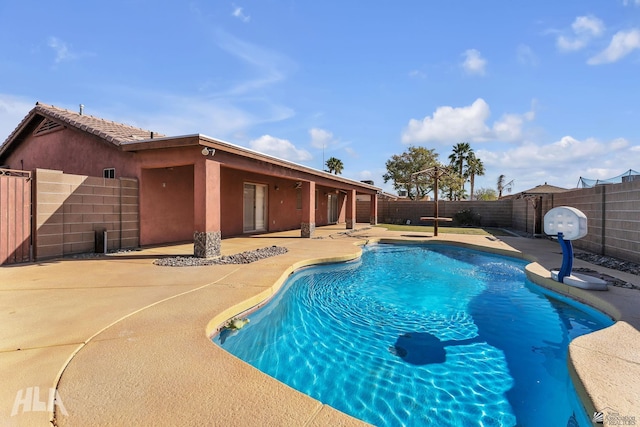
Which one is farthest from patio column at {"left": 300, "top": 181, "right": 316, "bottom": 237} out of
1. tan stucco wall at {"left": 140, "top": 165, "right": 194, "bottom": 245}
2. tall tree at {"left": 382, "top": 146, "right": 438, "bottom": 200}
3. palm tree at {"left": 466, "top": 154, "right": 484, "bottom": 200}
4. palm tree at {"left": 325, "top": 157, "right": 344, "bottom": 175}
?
palm tree at {"left": 466, "top": 154, "right": 484, "bottom": 200}

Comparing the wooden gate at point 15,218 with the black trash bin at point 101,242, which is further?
the black trash bin at point 101,242

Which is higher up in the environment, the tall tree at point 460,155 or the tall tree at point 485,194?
the tall tree at point 460,155

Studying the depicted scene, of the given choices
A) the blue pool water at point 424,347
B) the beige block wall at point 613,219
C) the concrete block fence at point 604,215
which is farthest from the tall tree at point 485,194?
the blue pool water at point 424,347

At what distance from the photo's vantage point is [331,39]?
10.5 meters

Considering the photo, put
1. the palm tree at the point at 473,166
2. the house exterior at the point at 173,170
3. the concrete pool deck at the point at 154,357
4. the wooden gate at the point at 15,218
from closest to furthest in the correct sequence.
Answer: the concrete pool deck at the point at 154,357 → the wooden gate at the point at 15,218 → the house exterior at the point at 173,170 → the palm tree at the point at 473,166

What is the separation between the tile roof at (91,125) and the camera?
32.3 ft

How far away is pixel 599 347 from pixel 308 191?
11.8 m

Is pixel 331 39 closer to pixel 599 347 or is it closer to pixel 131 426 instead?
pixel 599 347

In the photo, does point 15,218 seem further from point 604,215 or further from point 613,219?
point 604,215

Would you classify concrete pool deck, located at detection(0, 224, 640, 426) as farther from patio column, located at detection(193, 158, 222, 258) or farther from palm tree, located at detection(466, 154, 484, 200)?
palm tree, located at detection(466, 154, 484, 200)

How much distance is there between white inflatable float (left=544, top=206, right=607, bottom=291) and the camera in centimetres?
573

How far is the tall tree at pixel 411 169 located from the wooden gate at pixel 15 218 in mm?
32196

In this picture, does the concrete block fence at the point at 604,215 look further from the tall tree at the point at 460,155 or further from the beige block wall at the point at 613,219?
the tall tree at the point at 460,155

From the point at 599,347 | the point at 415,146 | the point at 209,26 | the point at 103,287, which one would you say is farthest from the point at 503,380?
the point at 415,146
